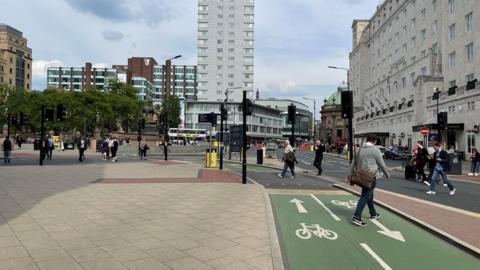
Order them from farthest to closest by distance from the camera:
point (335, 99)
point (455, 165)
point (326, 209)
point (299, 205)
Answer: point (335, 99) → point (455, 165) → point (299, 205) → point (326, 209)

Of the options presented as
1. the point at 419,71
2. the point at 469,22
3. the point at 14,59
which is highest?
the point at 14,59

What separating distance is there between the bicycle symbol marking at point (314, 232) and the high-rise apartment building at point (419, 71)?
108ft

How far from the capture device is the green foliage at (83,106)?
76250 mm

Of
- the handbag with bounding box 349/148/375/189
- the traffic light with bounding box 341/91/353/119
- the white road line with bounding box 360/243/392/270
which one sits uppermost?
the traffic light with bounding box 341/91/353/119

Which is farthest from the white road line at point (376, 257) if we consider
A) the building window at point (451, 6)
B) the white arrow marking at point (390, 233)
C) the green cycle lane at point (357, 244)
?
the building window at point (451, 6)

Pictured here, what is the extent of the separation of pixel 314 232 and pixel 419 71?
57.1 meters

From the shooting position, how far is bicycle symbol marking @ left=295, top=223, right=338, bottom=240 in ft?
26.3

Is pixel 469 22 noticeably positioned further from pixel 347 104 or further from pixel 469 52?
pixel 347 104

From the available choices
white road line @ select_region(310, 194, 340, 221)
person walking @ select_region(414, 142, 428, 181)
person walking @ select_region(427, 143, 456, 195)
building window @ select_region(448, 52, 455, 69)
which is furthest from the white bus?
white road line @ select_region(310, 194, 340, 221)

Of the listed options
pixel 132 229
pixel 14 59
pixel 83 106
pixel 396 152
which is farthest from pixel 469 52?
pixel 14 59

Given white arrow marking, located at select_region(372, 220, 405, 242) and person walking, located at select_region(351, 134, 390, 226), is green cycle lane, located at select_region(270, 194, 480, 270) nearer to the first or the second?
white arrow marking, located at select_region(372, 220, 405, 242)

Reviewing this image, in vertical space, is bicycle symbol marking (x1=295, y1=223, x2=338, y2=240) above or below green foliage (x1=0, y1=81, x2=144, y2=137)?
below

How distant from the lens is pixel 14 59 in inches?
5325

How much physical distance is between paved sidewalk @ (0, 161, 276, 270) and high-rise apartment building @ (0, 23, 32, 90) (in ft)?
430
